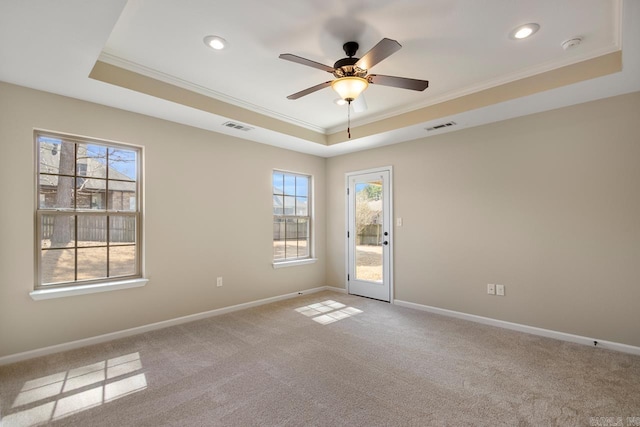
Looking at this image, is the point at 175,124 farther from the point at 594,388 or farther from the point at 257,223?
the point at 594,388

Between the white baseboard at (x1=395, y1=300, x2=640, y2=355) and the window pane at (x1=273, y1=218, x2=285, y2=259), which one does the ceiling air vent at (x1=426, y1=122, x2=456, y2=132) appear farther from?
the window pane at (x1=273, y1=218, x2=285, y2=259)

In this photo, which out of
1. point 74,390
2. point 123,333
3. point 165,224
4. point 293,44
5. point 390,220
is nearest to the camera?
point 74,390

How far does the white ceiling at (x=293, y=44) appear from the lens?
84.4 inches

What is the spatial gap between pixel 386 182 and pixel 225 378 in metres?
3.57

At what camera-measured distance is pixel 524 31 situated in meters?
2.44

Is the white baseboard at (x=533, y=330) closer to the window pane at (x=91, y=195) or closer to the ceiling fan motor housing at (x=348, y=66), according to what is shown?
the ceiling fan motor housing at (x=348, y=66)

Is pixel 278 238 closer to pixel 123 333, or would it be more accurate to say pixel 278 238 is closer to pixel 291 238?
pixel 291 238

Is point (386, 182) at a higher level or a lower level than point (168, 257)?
higher

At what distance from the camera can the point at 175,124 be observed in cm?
389

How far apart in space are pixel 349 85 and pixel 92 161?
9.49 ft

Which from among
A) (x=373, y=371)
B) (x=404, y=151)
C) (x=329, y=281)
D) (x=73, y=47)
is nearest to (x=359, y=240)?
(x=329, y=281)

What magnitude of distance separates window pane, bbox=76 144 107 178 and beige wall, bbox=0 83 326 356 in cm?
18

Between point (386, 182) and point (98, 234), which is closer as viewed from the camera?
point (98, 234)

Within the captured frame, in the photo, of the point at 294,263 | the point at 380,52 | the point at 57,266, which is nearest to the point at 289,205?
the point at 294,263
